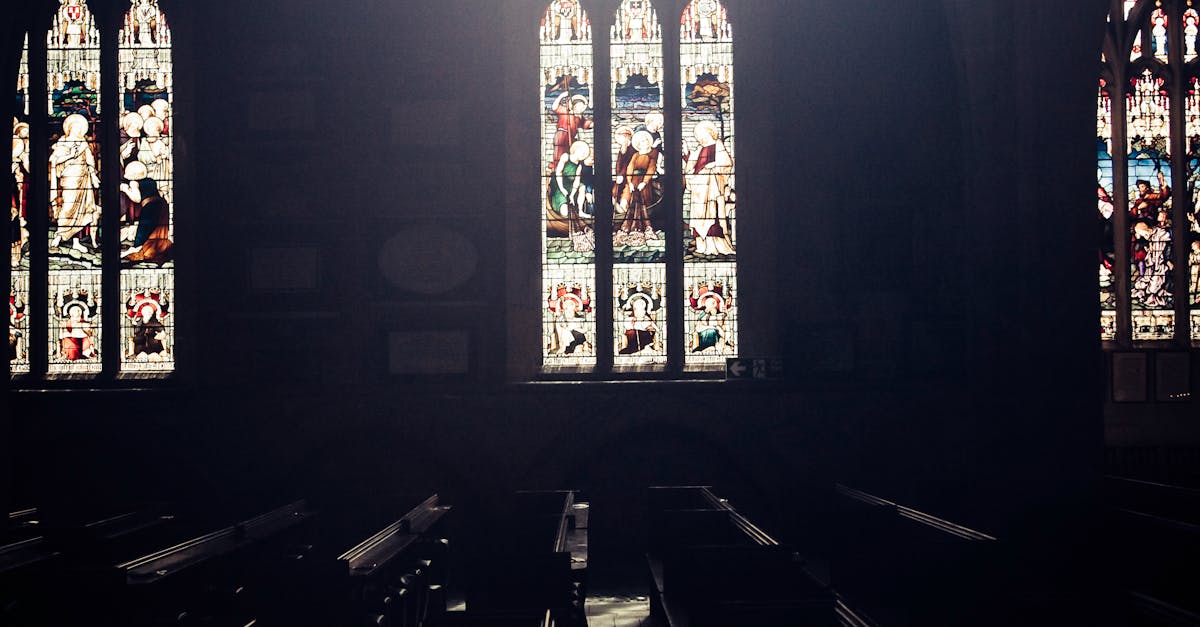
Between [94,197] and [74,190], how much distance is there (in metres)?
0.17

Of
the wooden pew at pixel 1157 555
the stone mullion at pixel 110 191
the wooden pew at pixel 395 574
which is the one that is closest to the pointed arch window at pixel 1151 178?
the wooden pew at pixel 1157 555

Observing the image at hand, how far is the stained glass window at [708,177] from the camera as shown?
8266 millimetres

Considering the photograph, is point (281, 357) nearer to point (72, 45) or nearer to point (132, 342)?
point (132, 342)

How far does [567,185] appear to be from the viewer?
27.1 ft

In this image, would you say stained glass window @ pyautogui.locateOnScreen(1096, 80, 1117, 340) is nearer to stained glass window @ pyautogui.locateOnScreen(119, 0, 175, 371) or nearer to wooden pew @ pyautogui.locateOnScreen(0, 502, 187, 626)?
wooden pew @ pyautogui.locateOnScreen(0, 502, 187, 626)

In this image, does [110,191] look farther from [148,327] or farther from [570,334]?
[570,334]

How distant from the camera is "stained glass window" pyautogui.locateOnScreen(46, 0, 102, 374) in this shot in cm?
828

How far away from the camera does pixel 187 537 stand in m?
5.01

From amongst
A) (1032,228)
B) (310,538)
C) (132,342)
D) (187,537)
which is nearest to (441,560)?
(310,538)

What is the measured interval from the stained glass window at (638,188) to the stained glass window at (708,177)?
0.21 metres

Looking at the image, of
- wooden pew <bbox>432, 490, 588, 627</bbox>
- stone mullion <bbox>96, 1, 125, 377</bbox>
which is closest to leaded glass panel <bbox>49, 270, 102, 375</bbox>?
stone mullion <bbox>96, 1, 125, 377</bbox>

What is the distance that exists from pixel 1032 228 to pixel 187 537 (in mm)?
6423

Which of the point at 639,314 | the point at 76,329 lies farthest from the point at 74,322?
the point at 639,314

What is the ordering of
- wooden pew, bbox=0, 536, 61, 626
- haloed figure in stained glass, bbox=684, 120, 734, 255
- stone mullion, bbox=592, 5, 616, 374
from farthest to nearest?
haloed figure in stained glass, bbox=684, 120, 734, 255, stone mullion, bbox=592, 5, 616, 374, wooden pew, bbox=0, 536, 61, 626
